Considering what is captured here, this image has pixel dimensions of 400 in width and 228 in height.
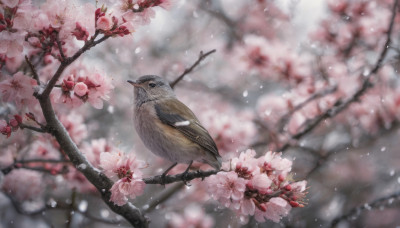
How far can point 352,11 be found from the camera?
4203 mm

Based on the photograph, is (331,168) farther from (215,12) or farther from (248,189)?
(248,189)

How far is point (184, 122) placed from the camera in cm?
275

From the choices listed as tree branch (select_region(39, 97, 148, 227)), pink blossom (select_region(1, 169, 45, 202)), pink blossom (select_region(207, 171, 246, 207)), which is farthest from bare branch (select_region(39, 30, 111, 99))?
pink blossom (select_region(1, 169, 45, 202))

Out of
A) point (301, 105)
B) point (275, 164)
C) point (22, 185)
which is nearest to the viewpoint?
point (275, 164)

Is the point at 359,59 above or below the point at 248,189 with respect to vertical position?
below

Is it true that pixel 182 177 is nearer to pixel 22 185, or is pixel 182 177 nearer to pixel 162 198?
pixel 162 198

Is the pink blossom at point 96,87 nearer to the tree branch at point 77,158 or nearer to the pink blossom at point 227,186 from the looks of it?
the tree branch at point 77,158

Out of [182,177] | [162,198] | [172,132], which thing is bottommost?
[162,198]

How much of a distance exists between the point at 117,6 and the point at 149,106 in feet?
3.60

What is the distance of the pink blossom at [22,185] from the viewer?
3133mm

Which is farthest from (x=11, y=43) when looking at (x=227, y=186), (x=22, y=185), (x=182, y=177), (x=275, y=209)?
(x=22, y=185)

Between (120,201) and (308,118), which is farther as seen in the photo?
(308,118)

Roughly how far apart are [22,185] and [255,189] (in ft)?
6.98

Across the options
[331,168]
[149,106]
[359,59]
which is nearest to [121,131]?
[149,106]
